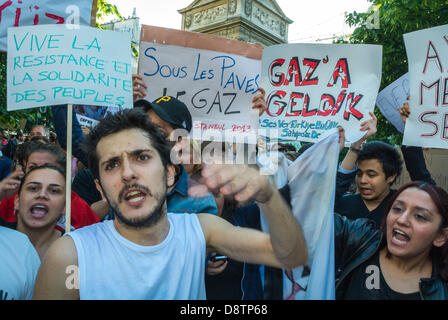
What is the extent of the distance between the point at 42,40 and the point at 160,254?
5.67 feet

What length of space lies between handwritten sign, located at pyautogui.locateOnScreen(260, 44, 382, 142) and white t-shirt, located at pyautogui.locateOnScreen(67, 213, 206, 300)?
170cm

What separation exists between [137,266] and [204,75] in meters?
1.77

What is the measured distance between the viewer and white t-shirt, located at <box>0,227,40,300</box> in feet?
4.79

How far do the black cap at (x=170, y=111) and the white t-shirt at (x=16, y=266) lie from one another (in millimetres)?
946

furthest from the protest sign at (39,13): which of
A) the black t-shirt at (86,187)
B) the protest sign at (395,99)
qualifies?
the protest sign at (395,99)

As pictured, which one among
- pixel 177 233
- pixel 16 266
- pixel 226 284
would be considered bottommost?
pixel 226 284

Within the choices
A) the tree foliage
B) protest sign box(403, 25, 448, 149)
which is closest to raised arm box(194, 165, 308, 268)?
protest sign box(403, 25, 448, 149)

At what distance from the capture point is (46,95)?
2150 mm

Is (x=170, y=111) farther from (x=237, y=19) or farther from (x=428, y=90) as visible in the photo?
(x=237, y=19)

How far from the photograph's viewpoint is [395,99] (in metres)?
3.07

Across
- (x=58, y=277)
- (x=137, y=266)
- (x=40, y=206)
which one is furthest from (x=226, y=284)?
(x=40, y=206)

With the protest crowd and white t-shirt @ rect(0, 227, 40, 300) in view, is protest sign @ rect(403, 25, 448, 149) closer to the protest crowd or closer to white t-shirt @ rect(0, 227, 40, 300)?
the protest crowd
